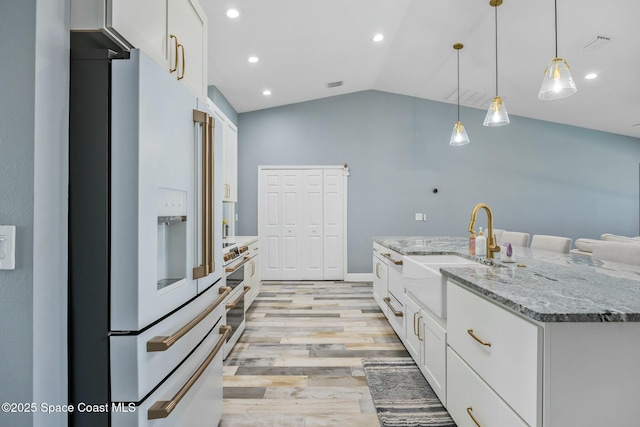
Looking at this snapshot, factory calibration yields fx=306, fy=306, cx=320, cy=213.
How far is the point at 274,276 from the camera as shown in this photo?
5.70 metres


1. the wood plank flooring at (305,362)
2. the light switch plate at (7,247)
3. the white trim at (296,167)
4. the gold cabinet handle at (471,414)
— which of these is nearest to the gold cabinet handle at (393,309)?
the wood plank flooring at (305,362)

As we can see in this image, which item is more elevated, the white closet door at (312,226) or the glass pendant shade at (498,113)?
the glass pendant shade at (498,113)

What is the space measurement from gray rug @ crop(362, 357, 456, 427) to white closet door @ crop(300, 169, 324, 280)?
3204 mm

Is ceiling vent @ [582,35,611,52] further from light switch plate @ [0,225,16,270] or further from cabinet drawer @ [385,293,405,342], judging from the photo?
light switch plate @ [0,225,16,270]

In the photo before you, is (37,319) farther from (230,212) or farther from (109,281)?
(230,212)

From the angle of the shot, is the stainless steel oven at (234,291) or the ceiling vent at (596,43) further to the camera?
the ceiling vent at (596,43)

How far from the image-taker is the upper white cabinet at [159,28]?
100cm

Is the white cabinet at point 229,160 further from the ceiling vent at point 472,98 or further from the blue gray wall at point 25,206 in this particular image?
the ceiling vent at point 472,98

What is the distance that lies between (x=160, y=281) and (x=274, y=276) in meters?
4.63

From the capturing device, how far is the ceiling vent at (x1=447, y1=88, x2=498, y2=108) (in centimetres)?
507

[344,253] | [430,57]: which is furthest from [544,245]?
[344,253]

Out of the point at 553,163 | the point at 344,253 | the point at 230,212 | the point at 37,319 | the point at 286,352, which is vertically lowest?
the point at 286,352

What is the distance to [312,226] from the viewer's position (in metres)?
5.73

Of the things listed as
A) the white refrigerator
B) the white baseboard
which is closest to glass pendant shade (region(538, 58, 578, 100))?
the white refrigerator
